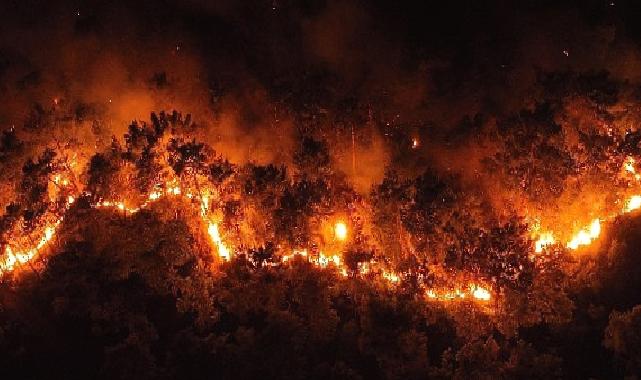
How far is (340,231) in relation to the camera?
12.7 meters

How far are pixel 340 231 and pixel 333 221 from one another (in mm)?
272

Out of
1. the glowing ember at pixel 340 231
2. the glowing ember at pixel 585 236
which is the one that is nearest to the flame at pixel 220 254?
the glowing ember at pixel 340 231

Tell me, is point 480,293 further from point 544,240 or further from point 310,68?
point 310,68

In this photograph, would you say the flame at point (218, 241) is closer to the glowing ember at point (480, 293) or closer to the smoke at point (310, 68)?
the smoke at point (310, 68)

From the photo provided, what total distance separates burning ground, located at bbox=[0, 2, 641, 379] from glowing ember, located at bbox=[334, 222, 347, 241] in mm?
41

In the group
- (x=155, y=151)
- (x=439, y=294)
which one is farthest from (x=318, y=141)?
(x=439, y=294)

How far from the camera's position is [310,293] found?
1135 cm

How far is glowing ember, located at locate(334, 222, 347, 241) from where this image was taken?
12.6 meters

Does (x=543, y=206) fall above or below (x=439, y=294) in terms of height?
above

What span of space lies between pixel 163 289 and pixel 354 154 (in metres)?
4.97

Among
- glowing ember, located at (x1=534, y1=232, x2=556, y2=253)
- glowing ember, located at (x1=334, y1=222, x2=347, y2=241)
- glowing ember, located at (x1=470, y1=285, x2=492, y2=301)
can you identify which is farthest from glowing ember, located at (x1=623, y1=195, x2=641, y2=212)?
glowing ember, located at (x1=334, y1=222, x2=347, y2=241)

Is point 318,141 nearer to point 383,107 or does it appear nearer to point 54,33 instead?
point 383,107

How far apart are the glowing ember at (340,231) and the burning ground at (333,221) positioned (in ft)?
0.13

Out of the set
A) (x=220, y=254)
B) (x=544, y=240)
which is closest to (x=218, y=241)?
(x=220, y=254)
